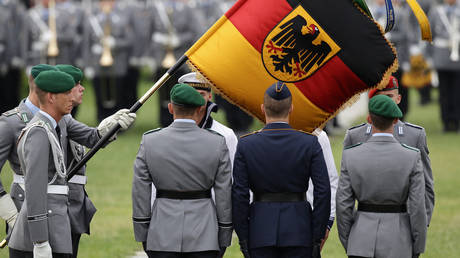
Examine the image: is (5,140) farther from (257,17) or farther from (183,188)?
(257,17)

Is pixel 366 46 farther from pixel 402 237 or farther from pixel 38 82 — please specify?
pixel 38 82

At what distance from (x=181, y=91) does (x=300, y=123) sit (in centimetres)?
120

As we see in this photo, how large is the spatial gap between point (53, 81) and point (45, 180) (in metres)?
0.59

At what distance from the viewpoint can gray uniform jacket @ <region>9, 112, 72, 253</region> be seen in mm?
5191

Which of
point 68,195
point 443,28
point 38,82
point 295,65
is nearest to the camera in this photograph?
point 38,82

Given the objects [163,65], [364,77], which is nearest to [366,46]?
[364,77]

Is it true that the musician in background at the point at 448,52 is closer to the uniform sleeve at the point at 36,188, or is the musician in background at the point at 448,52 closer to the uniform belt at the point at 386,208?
the uniform belt at the point at 386,208

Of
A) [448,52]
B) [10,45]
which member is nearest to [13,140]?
[10,45]

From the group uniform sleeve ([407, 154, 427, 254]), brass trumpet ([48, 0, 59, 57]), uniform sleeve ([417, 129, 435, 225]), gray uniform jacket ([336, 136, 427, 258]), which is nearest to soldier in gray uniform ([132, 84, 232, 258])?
gray uniform jacket ([336, 136, 427, 258])

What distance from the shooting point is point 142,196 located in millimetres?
5504

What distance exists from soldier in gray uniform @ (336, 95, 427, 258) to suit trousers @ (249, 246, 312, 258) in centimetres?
41

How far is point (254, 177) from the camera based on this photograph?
18.0 feet

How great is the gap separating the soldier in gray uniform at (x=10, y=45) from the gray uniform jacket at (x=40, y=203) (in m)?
12.2

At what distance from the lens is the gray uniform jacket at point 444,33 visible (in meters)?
16.8
